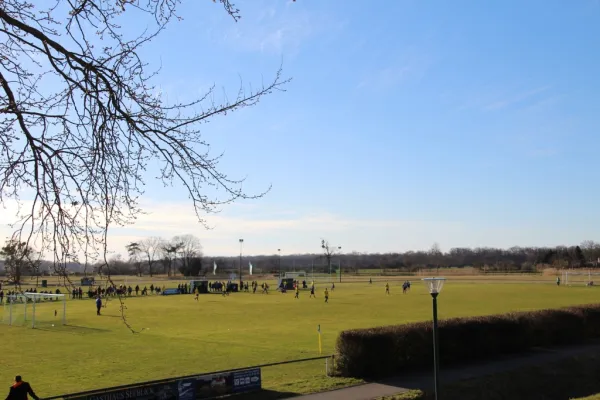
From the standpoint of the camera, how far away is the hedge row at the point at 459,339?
17969 millimetres

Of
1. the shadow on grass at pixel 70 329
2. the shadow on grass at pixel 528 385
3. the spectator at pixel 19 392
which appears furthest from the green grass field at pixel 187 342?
the spectator at pixel 19 392

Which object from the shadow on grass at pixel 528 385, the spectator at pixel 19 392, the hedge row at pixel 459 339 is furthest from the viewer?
the hedge row at pixel 459 339

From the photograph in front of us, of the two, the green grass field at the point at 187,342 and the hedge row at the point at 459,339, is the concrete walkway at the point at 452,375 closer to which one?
the hedge row at the point at 459,339

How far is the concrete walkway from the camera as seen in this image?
15.4 m

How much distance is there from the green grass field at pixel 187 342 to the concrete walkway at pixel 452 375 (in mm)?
938

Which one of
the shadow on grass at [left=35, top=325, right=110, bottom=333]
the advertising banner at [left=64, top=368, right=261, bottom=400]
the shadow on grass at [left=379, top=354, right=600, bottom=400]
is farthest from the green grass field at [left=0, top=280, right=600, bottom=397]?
the shadow on grass at [left=379, top=354, right=600, bottom=400]

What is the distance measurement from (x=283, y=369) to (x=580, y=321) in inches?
579

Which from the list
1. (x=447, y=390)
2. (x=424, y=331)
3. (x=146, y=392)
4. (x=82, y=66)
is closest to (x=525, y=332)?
(x=424, y=331)

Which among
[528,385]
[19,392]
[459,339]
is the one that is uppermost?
[19,392]

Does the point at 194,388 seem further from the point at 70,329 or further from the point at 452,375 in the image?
the point at 70,329

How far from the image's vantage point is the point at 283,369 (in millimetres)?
18969

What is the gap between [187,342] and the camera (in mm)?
26234

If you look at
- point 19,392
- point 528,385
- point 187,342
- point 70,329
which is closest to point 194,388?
point 19,392

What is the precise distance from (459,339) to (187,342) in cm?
1281
